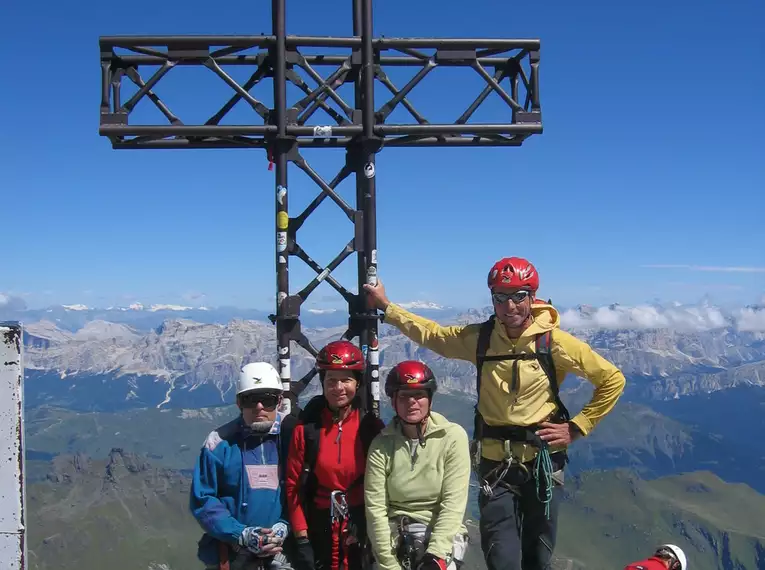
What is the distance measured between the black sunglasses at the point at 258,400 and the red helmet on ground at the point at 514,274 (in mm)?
2965

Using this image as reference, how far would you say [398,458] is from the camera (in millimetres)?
7398

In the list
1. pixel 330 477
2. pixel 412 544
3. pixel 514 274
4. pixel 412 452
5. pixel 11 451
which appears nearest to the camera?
pixel 11 451

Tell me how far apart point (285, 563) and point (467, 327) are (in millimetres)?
3555

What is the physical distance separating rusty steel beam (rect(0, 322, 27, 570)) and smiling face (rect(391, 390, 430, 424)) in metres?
3.68

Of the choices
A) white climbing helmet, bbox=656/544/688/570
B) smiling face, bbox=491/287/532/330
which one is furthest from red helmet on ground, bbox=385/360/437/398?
white climbing helmet, bbox=656/544/688/570

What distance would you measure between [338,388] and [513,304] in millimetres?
2325

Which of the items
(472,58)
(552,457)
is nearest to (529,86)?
(472,58)

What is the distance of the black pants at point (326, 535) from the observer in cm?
756

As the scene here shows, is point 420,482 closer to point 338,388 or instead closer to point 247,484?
point 338,388

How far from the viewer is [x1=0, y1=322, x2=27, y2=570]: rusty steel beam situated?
231 inches

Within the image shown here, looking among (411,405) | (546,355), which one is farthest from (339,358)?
(546,355)

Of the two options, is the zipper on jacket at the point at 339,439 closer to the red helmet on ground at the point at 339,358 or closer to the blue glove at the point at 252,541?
the red helmet on ground at the point at 339,358

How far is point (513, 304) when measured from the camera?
26.5 ft

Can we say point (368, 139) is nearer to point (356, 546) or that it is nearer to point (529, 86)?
point (529, 86)
